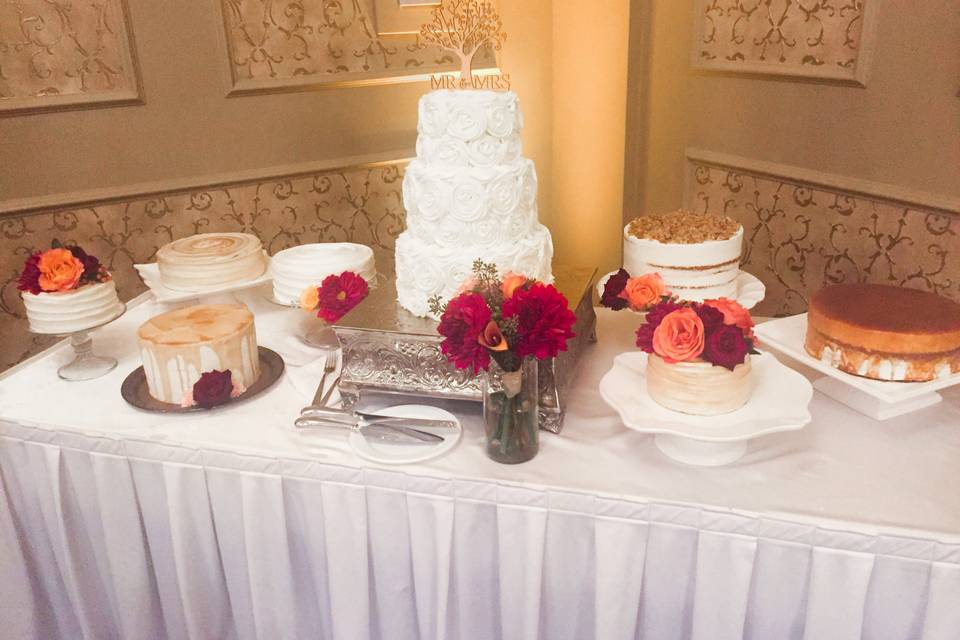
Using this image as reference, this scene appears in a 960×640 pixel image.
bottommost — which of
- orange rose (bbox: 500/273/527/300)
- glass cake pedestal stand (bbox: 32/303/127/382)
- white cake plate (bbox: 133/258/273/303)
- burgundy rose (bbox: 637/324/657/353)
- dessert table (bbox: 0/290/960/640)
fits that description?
dessert table (bbox: 0/290/960/640)

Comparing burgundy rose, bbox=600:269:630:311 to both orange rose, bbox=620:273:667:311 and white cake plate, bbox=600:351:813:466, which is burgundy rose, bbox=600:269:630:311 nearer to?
orange rose, bbox=620:273:667:311

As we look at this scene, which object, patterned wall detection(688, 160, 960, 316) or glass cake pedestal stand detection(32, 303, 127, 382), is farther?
patterned wall detection(688, 160, 960, 316)

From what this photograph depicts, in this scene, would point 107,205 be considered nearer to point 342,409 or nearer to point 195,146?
point 195,146

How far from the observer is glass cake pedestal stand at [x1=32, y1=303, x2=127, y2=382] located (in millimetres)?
1780

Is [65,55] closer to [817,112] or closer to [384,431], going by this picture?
[384,431]

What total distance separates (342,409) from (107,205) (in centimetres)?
185

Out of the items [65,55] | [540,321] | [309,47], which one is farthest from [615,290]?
[65,55]

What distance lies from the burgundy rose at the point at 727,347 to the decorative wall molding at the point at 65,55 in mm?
2460

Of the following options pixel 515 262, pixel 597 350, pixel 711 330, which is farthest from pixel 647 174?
pixel 711 330

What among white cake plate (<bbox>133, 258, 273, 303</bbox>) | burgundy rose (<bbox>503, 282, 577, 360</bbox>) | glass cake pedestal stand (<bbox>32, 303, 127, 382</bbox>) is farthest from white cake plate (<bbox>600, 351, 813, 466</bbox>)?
glass cake pedestal stand (<bbox>32, 303, 127, 382</bbox>)

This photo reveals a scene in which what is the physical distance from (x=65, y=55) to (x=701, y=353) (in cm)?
255

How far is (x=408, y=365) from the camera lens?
1.57 m

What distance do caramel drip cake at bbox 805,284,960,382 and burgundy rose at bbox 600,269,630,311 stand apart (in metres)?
0.40

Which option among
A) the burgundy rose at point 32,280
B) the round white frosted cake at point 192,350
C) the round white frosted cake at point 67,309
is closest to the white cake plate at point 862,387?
the round white frosted cake at point 192,350
